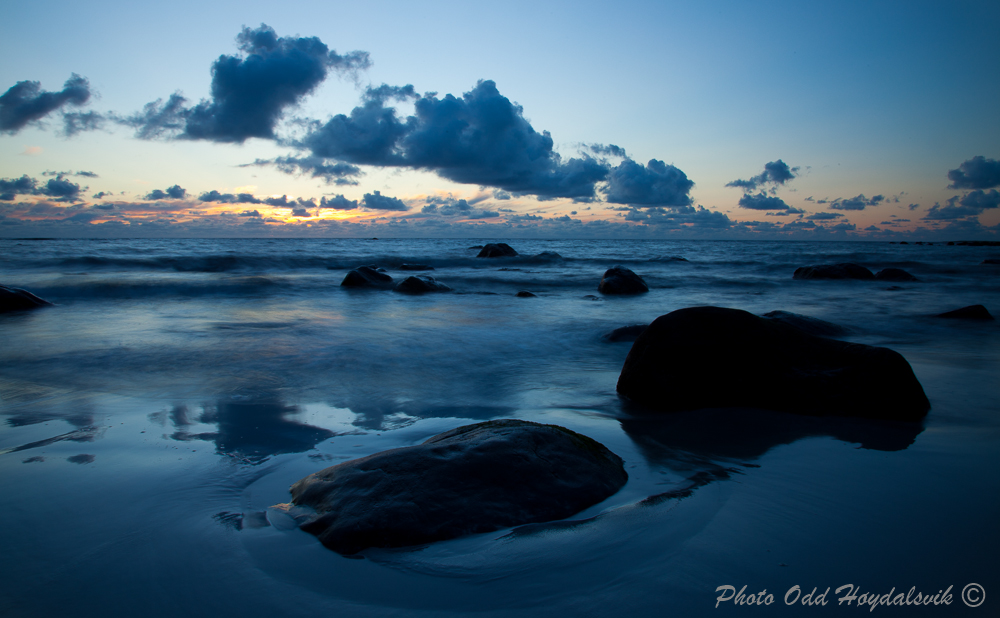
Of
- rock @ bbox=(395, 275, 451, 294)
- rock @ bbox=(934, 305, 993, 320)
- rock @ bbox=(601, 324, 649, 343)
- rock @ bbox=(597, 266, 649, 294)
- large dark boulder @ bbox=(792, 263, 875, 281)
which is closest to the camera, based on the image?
rock @ bbox=(601, 324, 649, 343)

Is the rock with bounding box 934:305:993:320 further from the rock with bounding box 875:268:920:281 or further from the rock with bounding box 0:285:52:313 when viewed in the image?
the rock with bounding box 0:285:52:313

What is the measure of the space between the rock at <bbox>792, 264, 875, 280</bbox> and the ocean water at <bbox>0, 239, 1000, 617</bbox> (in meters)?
10.5

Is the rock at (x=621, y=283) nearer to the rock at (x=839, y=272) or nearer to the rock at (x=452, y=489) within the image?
the rock at (x=839, y=272)

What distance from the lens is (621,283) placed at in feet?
42.0

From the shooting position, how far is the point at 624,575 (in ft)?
5.09

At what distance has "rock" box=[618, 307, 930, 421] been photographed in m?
3.31

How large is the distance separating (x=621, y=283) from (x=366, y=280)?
6.99 metres

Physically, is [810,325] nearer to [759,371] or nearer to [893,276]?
[759,371]

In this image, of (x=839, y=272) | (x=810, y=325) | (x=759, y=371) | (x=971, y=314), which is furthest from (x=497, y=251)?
(x=759, y=371)

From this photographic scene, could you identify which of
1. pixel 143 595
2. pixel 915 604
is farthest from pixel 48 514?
pixel 915 604

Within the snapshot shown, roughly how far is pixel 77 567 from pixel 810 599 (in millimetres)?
2383

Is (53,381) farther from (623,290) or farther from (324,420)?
(623,290)

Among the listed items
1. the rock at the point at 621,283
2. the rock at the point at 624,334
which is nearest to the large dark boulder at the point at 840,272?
the rock at the point at 621,283

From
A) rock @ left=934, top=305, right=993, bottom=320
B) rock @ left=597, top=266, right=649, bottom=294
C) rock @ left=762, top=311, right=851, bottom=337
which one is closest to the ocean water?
rock @ left=762, top=311, right=851, bottom=337
